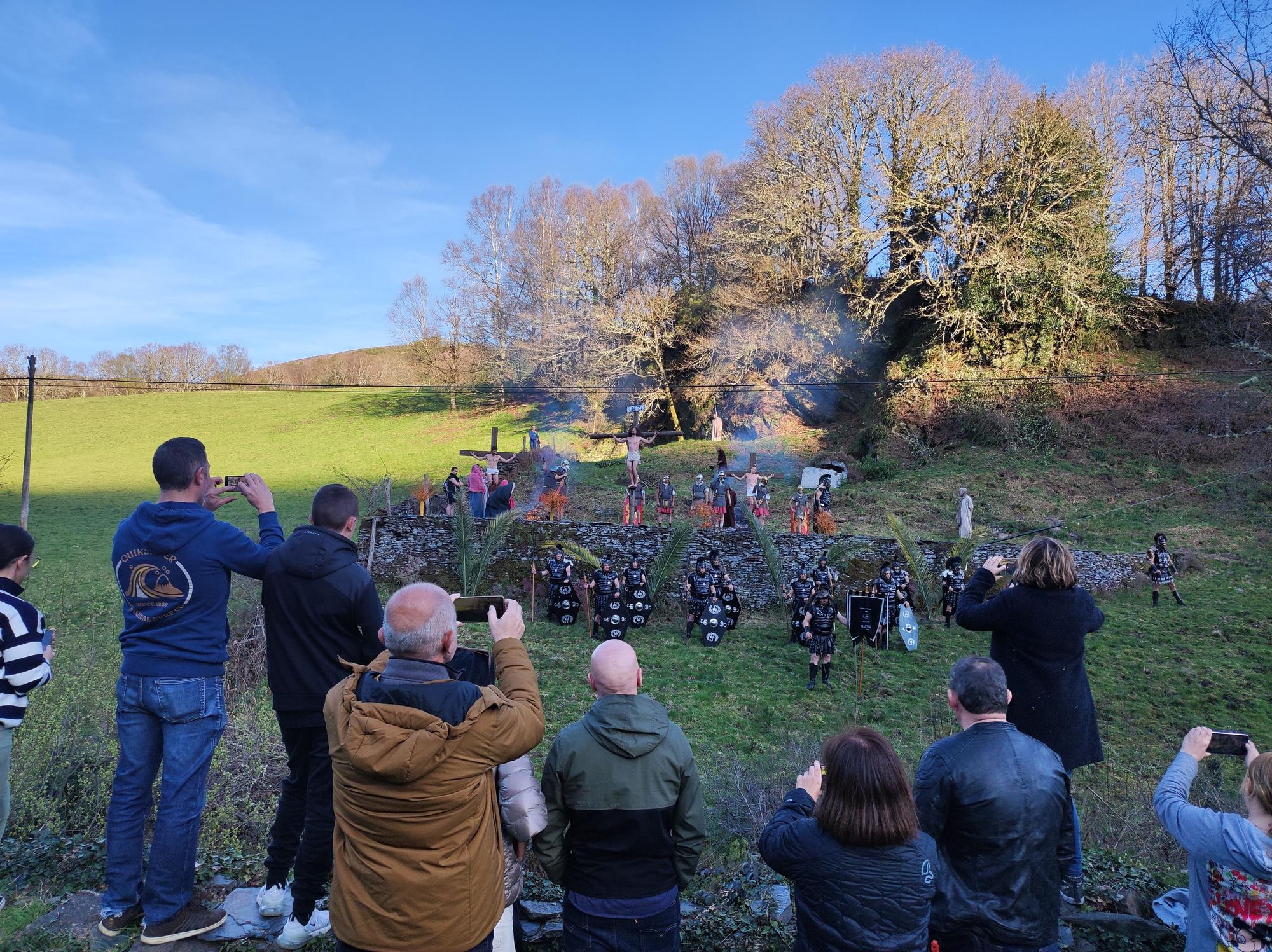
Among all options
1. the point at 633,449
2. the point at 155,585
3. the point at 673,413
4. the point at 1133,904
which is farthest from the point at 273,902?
the point at 673,413

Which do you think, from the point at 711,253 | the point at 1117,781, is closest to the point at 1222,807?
the point at 1117,781

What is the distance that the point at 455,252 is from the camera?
4275 cm

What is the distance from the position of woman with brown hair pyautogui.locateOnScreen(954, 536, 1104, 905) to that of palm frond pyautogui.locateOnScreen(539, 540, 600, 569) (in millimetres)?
10937

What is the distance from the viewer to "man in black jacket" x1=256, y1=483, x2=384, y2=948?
2836 millimetres

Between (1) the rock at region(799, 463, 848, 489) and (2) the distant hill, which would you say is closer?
(1) the rock at region(799, 463, 848, 489)

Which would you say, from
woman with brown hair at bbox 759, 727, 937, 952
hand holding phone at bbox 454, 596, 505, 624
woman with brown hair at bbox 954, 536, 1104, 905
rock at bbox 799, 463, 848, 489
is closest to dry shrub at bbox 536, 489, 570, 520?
rock at bbox 799, 463, 848, 489

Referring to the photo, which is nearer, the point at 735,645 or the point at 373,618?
the point at 373,618

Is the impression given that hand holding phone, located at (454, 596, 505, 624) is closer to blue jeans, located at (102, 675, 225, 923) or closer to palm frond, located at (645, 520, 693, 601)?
blue jeans, located at (102, 675, 225, 923)

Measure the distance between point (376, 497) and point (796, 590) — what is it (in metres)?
10.8

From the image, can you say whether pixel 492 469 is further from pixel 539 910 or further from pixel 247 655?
pixel 539 910

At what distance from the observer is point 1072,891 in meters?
3.21

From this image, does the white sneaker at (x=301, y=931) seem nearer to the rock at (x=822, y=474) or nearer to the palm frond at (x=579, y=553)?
the palm frond at (x=579, y=553)

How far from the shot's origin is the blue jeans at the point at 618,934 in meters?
2.30

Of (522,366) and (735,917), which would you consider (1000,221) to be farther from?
(735,917)
